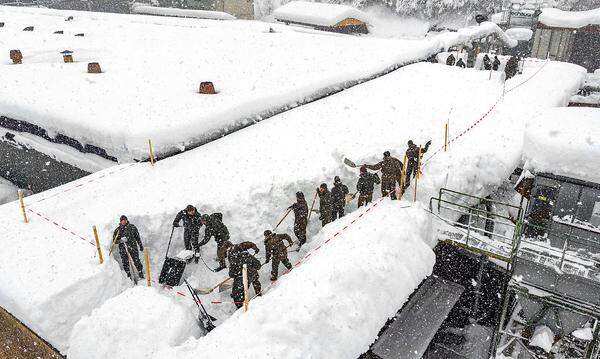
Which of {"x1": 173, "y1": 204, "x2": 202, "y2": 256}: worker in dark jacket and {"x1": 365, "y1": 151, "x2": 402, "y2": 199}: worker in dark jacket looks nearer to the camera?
{"x1": 173, "y1": 204, "x2": 202, "y2": 256}: worker in dark jacket

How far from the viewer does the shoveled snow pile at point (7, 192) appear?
47.1ft

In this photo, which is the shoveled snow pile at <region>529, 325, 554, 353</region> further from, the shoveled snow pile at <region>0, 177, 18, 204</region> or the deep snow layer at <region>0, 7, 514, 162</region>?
the shoveled snow pile at <region>0, 177, 18, 204</region>

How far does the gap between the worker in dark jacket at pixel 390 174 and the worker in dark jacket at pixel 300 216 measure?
2.44 meters

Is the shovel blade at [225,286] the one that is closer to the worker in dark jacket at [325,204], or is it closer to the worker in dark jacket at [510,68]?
the worker in dark jacket at [325,204]

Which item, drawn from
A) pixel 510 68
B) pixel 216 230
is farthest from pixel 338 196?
pixel 510 68

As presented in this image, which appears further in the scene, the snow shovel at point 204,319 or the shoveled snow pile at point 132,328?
the snow shovel at point 204,319

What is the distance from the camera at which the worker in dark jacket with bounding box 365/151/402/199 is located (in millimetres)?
11125

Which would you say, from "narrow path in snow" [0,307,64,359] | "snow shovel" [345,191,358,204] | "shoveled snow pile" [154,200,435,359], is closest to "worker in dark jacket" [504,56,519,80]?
"snow shovel" [345,191,358,204]

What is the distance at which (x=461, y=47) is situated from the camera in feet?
86.5

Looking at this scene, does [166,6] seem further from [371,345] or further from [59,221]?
[371,345]

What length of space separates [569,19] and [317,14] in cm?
1979

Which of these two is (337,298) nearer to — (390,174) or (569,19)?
(390,174)

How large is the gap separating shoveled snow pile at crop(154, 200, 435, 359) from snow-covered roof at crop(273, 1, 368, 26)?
30213mm

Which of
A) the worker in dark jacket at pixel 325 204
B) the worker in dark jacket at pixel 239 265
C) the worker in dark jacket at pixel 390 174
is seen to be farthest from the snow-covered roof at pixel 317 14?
the worker in dark jacket at pixel 239 265
